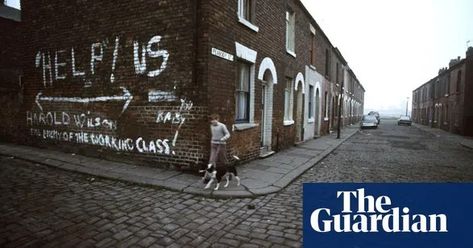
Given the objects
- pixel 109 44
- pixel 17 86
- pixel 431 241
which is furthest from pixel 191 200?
pixel 17 86

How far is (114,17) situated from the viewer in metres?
8.38

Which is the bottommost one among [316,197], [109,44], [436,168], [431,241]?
[436,168]

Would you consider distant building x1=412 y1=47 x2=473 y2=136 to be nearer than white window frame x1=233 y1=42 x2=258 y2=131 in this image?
No

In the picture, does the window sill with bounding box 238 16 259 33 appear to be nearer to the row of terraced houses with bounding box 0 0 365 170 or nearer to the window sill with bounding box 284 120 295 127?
the row of terraced houses with bounding box 0 0 365 170

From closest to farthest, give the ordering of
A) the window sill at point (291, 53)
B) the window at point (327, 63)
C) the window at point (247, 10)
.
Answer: the window at point (247, 10)
the window sill at point (291, 53)
the window at point (327, 63)

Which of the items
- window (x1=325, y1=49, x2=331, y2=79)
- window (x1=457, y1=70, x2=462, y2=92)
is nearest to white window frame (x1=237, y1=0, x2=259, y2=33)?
window (x1=325, y1=49, x2=331, y2=79)

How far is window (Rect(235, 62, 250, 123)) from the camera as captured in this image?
8.99m

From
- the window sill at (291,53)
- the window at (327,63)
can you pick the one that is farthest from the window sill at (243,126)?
the window at (327,63)

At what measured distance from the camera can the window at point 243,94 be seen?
8.99m

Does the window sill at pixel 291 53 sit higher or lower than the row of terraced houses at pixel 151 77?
higher

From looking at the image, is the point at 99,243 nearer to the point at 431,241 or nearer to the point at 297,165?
the point at 431,241

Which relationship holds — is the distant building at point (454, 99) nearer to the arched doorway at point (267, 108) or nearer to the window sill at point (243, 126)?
the arched doorway at point (267, 108)

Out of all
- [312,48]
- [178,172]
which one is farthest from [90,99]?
[312,48]

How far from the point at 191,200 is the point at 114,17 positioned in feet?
18.8
